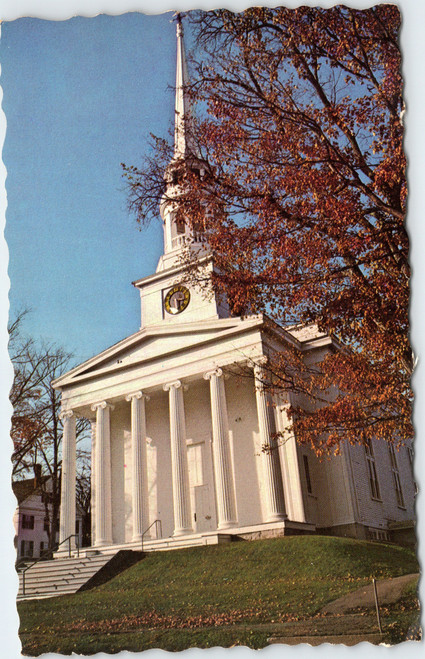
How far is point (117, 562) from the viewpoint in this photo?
38.0 feet

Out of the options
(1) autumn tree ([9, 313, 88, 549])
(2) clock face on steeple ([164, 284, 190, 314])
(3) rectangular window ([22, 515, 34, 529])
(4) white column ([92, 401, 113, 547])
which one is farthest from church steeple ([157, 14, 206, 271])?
(4) white column ([92, 401, 113, 547])

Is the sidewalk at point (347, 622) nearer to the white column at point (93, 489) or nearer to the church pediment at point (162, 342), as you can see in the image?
the church pediment at point (162, 342)

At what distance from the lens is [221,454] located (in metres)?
14.1

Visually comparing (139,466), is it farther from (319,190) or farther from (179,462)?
(319,190)

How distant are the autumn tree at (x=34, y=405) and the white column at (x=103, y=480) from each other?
3.93m

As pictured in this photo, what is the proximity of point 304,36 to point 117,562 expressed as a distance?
8.96m

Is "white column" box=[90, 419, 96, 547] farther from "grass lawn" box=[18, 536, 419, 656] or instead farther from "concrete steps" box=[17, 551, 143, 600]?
"grass lawn" box=[18, 536, 419, 656]

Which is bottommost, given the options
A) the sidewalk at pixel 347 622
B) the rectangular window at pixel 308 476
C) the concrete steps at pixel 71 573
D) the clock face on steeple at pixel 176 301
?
the sidewalk at pixel 347 622

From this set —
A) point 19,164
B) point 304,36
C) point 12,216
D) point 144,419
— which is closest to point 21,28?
point 19,164

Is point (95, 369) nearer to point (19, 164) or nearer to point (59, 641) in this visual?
point (19, 164)

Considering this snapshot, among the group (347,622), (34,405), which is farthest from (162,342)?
(347,622)

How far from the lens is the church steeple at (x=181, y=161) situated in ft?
24.1

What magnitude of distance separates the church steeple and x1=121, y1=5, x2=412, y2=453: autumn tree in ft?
0.38

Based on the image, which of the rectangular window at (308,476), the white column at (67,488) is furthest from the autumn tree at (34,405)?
the rectangular window at (308,476)
